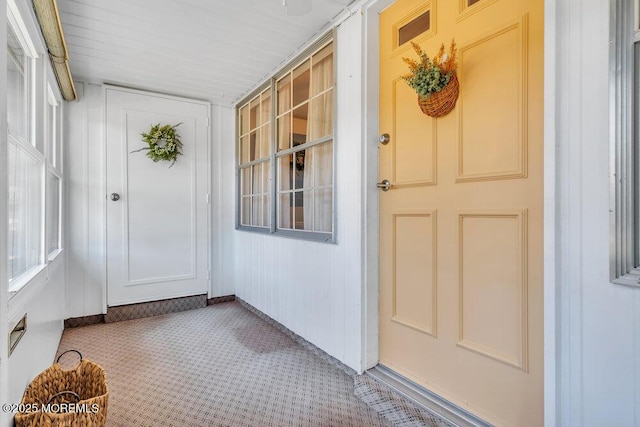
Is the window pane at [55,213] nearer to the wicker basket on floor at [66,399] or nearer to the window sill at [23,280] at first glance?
the window sill at [23,280]

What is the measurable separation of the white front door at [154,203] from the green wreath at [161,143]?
7cm

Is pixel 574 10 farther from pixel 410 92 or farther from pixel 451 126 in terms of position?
pixel 410 92

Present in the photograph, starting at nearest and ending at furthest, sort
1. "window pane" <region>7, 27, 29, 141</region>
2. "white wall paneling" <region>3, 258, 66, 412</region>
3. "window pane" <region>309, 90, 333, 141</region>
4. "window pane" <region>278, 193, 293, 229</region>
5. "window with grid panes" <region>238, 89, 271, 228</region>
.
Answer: "white wall paneling" <region>3, 258, 66, 412</region>, "window pane" <region>7, 27, 29, 141</region>, "window pane" <region>309, 90, 333, 141</region>, "window pane" <region>278, 193, 293, 229</region>, "window with grid panes" <region>238, 89, 271, 228</region>

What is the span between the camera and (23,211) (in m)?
1.61

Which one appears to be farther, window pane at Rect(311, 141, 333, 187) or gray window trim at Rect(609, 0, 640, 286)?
window pane at Rect(311, 141, 333, 187)

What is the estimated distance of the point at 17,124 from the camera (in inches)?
60.7

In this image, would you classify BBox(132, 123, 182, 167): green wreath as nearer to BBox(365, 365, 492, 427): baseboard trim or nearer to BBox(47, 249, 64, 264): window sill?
BBox(47, 249, 64, 264): window sill

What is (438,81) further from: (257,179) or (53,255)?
(53,255)

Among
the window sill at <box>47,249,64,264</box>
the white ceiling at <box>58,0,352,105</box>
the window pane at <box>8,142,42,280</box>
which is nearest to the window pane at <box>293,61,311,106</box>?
the white ceiling at <box>58,0,352,105</box>

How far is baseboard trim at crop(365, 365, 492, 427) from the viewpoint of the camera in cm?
153

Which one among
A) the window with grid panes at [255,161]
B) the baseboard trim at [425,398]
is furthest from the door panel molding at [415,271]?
the window with grid panes at [255,161]

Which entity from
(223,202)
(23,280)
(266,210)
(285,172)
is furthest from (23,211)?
(223,202)

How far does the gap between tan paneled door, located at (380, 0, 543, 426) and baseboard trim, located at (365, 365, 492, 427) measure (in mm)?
33

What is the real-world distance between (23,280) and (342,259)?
1627mm
